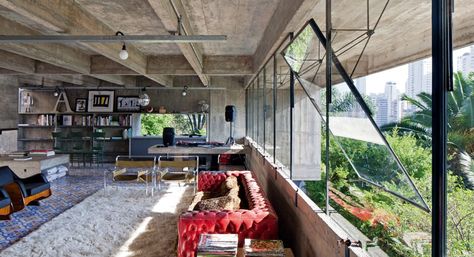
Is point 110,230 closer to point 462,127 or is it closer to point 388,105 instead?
point 388,105

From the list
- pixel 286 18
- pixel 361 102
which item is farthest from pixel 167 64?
pixel 361 102

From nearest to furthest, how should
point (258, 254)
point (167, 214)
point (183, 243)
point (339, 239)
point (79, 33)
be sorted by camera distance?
1. point (339, 239)
2. point (258, 254)
3. point (183, 243)
4. point (79, 33)
5. point (167, 214)

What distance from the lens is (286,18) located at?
362cm

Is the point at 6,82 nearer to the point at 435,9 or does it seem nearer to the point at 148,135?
the point at 148,135

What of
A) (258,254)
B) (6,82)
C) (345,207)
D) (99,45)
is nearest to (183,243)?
(258,254)

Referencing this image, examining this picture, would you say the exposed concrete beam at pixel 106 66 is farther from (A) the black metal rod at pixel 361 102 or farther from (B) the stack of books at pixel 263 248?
(B) the stack of books at pixel 263 248

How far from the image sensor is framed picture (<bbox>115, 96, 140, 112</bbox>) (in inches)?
498

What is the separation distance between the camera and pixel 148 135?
1302cm

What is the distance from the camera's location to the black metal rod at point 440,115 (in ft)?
4.04

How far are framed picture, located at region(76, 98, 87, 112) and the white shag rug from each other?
6.54 metres

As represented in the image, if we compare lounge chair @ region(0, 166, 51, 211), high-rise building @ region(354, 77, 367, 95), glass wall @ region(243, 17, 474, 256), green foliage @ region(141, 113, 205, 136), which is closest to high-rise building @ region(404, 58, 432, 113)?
glass wall @ region(243, 17, 474, 256)

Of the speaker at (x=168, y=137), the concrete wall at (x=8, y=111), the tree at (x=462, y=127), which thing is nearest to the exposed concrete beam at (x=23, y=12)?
the tree at (x=462, y=127)

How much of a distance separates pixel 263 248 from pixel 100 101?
11.5 metres

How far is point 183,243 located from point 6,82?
11.5m
